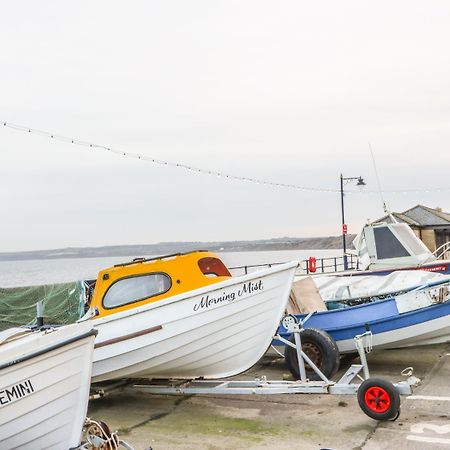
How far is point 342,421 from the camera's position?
7598mm

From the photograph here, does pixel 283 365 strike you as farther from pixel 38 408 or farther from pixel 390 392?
pixel 38 408

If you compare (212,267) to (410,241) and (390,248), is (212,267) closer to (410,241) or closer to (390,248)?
(390,248)

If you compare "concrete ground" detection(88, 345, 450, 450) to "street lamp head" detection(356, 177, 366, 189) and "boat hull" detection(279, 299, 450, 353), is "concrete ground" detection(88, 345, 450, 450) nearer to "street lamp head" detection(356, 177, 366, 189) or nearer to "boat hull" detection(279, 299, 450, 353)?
"boat hull" detection(279, 299, 450, 353)

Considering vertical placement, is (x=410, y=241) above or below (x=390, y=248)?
above

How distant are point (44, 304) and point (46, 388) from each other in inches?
296

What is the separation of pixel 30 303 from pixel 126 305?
6.53m

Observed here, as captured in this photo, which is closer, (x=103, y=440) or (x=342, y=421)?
(x=103, y=440)

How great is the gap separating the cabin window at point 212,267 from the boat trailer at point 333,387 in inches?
61.6

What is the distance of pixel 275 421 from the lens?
306 inches

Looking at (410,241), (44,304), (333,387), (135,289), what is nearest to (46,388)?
(135,289)

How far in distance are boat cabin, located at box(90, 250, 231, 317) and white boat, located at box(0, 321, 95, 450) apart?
2352 mm

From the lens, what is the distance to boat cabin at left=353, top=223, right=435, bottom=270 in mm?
17984

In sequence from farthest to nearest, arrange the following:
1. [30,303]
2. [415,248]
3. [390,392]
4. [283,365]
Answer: [415,248], [30,303], [283,365], [390,392]

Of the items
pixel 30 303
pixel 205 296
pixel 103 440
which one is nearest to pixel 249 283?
pixel 205 296
